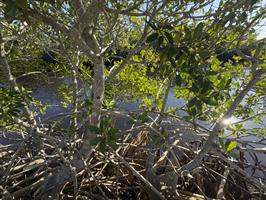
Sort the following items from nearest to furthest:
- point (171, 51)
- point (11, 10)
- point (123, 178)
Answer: point (11, 10) < point (171, 51) < point (123, 178)

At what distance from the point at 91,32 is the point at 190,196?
1299 mm

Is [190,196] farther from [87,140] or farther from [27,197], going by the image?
[27,197]

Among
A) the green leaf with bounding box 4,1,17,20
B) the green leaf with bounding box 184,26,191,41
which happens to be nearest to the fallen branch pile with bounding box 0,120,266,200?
the green leaf with bounding box 184,26,191,41

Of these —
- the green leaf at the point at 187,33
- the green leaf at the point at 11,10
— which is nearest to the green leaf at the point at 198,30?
the green leaf at the point at 187,33

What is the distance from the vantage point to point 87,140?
1481mm

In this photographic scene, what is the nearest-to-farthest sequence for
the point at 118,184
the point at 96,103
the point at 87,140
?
the point at 96,103 → the point at 87,140 → the point at 118,184

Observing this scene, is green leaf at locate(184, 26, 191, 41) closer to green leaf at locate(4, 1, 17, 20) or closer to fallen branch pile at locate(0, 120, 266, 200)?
green leaf at locate(4, 1, 17, 20)

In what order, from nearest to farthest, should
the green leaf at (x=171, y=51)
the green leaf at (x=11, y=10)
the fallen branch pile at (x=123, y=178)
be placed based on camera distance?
the green leaf at (x=11, y=10) < the green leaf at (x=171, y=51) < the fallen branch pile at (x=123, y=178)

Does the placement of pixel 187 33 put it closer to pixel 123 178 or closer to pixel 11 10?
pixel 11 10

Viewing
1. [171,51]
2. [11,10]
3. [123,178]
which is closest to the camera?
[11,10]

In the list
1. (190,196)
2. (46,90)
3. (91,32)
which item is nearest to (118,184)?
(190,196)

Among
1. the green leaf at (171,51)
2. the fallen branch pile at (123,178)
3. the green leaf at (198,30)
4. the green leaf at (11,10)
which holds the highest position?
the green leaf at (198,30)

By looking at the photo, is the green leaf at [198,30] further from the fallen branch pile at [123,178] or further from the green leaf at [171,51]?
the fallen branch pile at [123,178]

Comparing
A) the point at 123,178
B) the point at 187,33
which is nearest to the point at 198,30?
the point at 187,33
